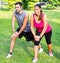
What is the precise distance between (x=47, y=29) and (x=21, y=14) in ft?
2.94

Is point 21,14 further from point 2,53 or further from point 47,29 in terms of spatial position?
point 2,53

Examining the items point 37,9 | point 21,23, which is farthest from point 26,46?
point 37,9

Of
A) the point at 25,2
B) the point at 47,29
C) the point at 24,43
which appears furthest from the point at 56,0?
the point at 47,29

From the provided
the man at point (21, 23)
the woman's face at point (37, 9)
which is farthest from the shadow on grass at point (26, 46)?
the woman's face at point (37, 9)

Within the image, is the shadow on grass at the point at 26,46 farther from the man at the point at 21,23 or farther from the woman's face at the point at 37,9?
the woman's face at the point at 37,9

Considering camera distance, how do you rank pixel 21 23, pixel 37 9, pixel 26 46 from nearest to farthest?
pixel 37 9 < pixel 21 23 < pixel 26 46

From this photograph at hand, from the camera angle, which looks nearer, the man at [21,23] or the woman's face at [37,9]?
the woman's face at [37,9]

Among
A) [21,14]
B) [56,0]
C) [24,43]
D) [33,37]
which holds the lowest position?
[56,0]

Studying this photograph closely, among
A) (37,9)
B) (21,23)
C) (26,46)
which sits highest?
(37,9)

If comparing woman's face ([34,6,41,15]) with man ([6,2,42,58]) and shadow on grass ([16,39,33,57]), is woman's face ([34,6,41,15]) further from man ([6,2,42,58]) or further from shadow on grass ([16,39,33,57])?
shadow on grass ([16,39,33,57])

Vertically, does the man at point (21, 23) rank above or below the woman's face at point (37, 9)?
below

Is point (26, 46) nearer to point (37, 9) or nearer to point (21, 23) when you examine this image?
point (21, 23)

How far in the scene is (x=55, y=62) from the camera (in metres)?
8.00

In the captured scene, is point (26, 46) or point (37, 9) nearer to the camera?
point (37, 9)
